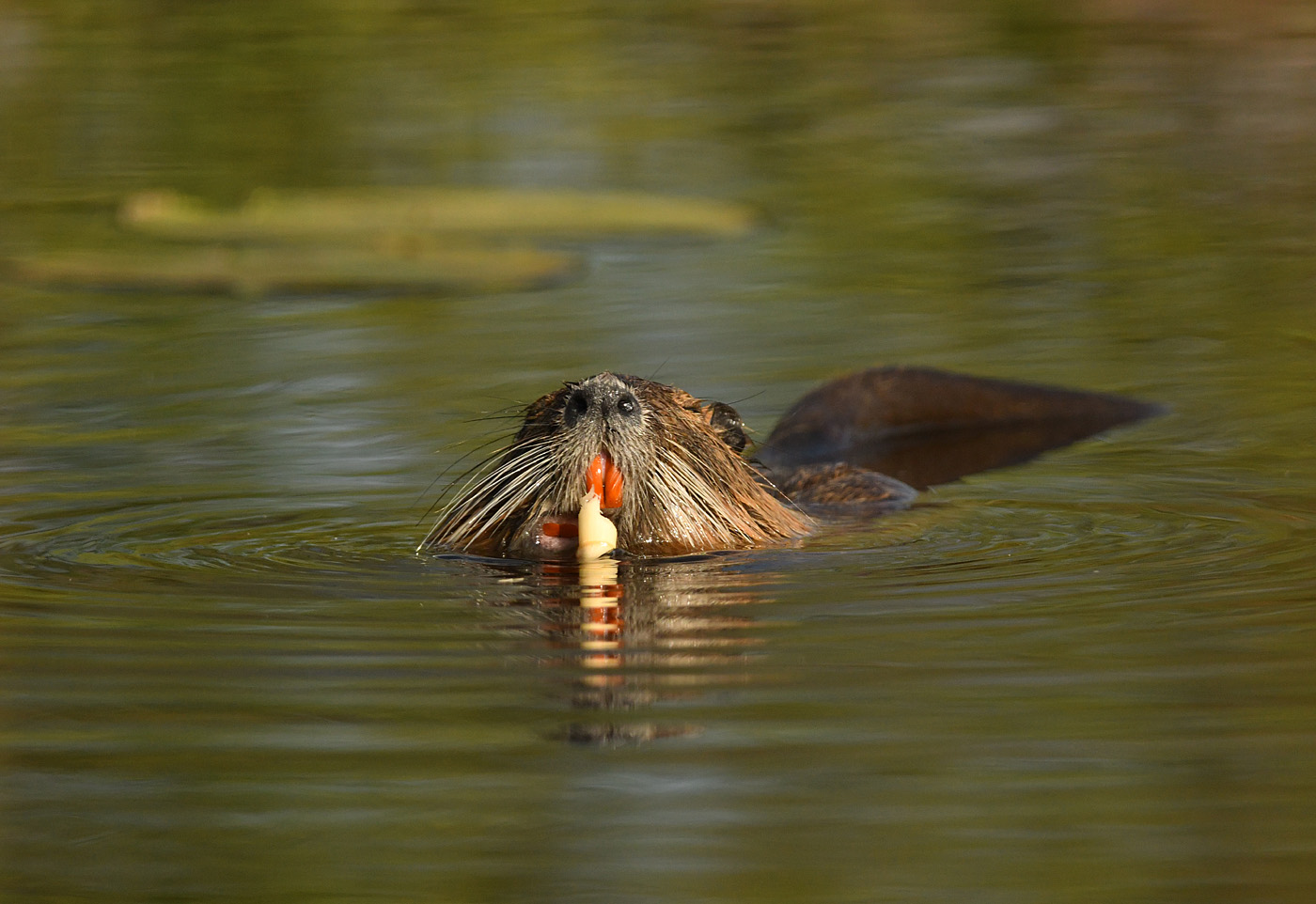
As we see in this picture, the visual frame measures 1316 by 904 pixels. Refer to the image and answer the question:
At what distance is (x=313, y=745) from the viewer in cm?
334

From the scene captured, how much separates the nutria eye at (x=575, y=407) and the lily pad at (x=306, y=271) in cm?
348

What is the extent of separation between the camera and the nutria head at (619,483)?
15.3 feet

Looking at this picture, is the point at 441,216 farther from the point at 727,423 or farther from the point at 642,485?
the point at 642,485

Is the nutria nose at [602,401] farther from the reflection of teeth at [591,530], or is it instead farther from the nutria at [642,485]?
the reflection of teeth at [591,530]

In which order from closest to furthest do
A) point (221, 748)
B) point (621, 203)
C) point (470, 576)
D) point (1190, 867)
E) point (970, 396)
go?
point (1190, 867), point (221, 748), point (470, 576), point (970, 396), point (621, 203)

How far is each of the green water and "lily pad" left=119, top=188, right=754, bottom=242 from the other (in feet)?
0.48

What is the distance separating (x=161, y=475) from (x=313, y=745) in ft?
8.75

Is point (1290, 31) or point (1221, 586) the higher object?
A: point (1290, 31)

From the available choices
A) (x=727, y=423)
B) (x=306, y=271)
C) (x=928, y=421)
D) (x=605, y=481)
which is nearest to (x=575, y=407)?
(x=605, y=481)

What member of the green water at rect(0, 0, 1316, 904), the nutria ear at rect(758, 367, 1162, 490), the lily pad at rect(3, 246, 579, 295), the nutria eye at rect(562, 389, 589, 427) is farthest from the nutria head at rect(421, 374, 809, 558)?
the lily pad at rect(3, 246, 579, 295)

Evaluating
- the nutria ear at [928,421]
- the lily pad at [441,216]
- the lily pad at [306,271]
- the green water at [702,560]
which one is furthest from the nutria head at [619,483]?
the lily pad at [441,216]

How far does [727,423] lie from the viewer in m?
5.21

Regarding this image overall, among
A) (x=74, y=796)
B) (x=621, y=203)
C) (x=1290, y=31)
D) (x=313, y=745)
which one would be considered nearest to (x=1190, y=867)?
(x=313, y=745)

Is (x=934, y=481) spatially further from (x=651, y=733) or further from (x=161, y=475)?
(x=651, y=733)
